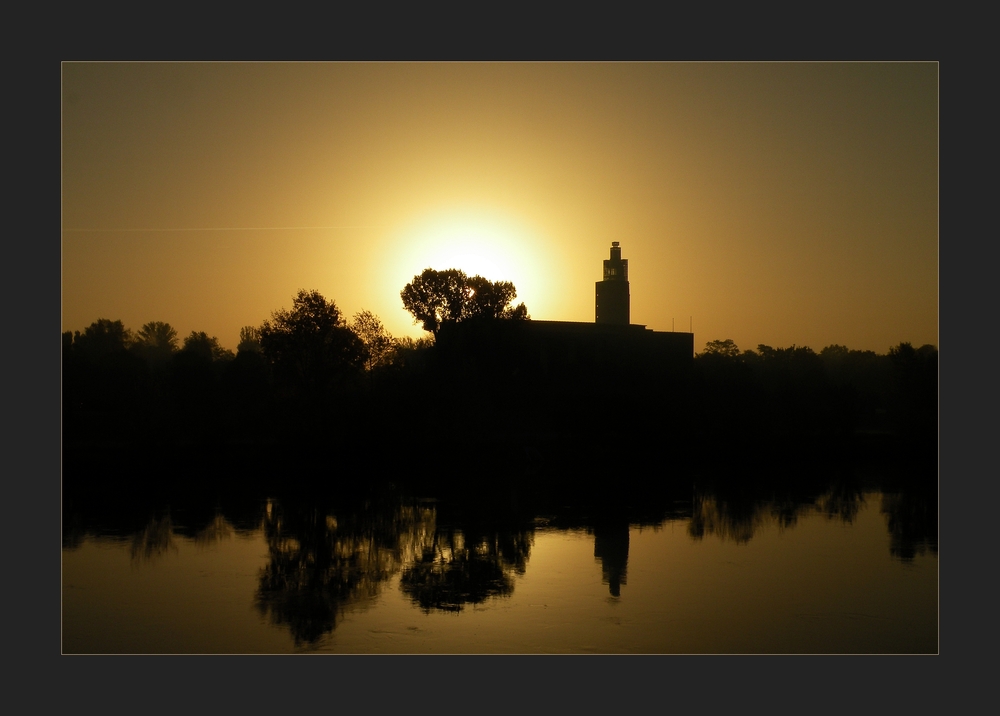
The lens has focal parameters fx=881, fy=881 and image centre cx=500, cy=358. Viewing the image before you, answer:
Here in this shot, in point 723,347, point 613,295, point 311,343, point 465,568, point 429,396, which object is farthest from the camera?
point 723,347

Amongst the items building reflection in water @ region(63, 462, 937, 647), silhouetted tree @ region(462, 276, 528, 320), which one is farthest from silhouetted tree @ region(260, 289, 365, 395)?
building reflection in water @ region(63, 462, 937, 647)

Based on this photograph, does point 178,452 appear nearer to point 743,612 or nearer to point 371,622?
point 371,622

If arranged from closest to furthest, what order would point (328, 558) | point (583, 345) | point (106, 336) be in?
point (328, 558) < point (106, 336) < point (583, 345)

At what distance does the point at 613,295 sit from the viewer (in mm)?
71938

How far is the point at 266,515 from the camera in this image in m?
24.4

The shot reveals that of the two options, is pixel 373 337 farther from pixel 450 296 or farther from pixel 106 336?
pixel 106 336

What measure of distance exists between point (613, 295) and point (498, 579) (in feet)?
185

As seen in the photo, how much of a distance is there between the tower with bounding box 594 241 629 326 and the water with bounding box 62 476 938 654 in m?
46.7

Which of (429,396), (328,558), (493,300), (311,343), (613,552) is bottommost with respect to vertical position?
(328,558)

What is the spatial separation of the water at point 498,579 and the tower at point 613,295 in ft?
153

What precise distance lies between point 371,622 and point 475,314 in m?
36.0

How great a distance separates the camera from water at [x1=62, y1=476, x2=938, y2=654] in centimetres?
1377

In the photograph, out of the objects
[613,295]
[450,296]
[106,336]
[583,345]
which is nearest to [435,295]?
[450,296]

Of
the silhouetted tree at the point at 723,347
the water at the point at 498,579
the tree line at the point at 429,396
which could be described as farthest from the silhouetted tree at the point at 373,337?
the silhouetted tree at the point at 723,347
